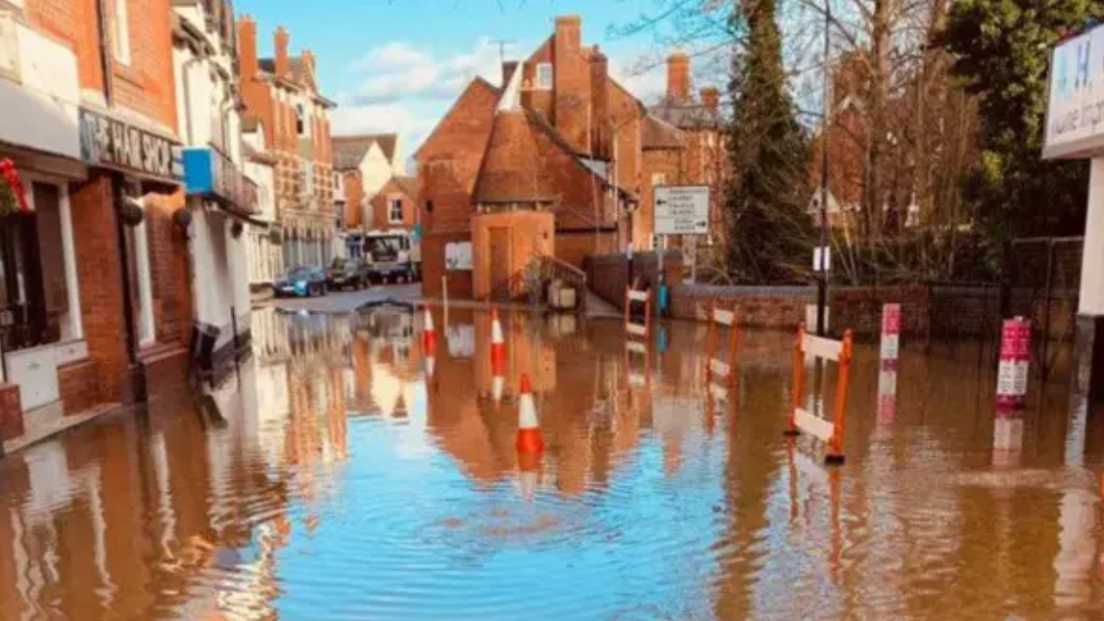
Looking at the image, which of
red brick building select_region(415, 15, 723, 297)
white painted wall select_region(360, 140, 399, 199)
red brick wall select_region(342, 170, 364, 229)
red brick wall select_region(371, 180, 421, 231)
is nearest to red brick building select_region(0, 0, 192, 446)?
red brick building select_region(415, 15, 723, 297)

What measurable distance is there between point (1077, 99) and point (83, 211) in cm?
1200

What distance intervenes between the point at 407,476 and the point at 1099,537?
17.1 ft

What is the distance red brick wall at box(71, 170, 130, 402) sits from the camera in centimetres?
1095

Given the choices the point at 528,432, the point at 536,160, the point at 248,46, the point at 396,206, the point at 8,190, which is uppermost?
the point at 248,46

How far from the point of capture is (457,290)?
35.6 m

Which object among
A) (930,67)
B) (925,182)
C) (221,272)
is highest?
(930,67)

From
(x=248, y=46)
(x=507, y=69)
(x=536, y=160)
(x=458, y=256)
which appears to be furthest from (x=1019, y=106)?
(x=248, y=46)

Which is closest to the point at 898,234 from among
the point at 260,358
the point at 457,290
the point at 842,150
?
the point at 842,150

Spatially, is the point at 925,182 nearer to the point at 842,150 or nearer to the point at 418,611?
the point at 842,150

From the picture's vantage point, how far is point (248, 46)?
46.5 m

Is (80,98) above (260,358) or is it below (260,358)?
above

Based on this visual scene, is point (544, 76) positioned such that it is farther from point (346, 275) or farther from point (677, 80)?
point (346, 275)

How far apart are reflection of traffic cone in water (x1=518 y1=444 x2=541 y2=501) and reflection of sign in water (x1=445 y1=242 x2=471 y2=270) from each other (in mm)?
27510

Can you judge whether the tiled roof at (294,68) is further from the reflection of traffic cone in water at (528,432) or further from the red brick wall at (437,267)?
the reflection of traffic cone in water at (528,432)
